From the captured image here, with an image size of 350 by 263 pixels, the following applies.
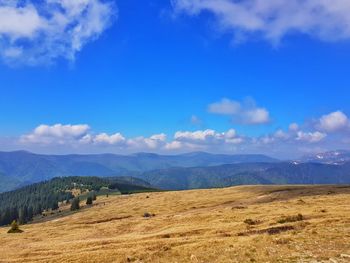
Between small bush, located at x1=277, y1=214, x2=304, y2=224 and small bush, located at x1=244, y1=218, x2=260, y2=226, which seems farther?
small bush, located at x1=244, y1=218, x2=260, y2=226

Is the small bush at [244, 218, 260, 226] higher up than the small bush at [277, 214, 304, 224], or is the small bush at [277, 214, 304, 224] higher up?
the small bush at [277, 214, 304, 224]

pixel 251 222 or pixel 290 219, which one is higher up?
pixel 290 219

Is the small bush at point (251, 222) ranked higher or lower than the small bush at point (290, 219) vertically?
lower

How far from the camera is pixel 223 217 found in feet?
201

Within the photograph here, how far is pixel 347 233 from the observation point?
124ft

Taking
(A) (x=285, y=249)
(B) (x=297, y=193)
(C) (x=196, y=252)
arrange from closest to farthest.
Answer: (A) (x=285, y=249)
(C) (x=196, y=252)
(B) (x=297, y=193)

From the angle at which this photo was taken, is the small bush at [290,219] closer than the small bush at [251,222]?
Yes

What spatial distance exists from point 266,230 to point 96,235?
96.3 ft

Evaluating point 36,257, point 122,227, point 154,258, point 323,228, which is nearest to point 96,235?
point 122,227

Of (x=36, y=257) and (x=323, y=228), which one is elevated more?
(x=323, y=228)

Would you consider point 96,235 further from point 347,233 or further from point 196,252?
point 347,233

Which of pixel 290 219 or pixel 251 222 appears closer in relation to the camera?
pixel 290 219

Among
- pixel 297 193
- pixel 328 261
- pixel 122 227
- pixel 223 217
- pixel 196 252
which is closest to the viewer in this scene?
pixel 328 261

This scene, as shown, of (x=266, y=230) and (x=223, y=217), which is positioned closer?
(x=266, y=230)
